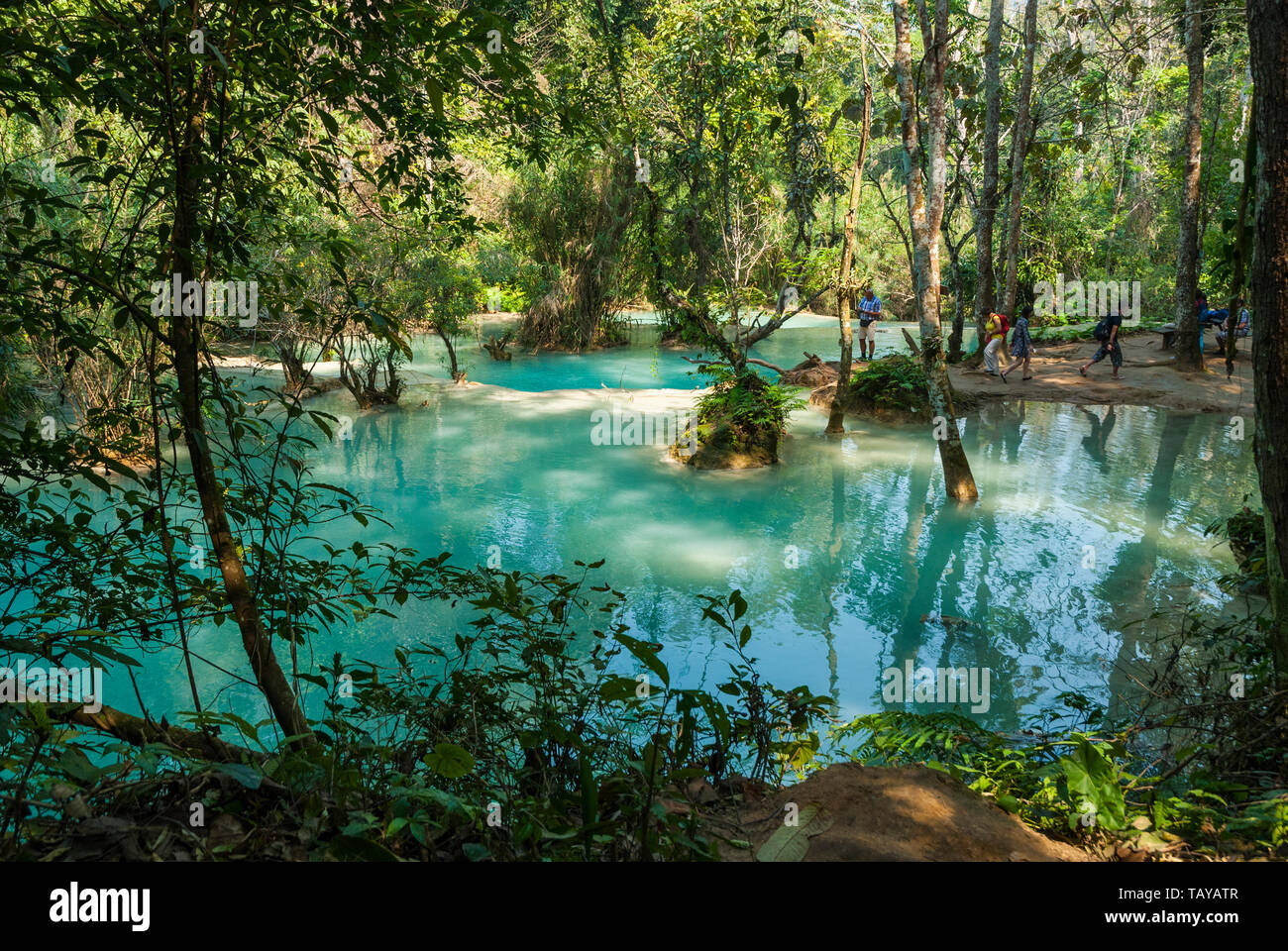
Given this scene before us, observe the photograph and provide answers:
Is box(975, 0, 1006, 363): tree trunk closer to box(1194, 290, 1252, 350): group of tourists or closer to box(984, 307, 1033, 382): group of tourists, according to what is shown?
box(984, 307, 1033, 382): group of tourists

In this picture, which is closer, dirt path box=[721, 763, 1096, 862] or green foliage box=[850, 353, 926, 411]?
dirt path box=[721, 763, 1096, 862]

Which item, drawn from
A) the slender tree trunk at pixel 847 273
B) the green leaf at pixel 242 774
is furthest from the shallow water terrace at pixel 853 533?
the green leaf at pixel 242 774

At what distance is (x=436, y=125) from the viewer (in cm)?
Result: 402

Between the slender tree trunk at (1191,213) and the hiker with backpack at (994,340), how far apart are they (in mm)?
3007

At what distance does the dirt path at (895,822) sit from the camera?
2.82 metres

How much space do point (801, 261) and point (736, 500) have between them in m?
3.87

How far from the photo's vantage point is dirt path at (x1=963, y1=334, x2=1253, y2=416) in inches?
580

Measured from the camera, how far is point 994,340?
16188 millimetres

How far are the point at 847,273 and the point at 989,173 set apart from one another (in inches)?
293

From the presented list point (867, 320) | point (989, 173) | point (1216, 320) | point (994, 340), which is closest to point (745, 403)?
point (994, 340)

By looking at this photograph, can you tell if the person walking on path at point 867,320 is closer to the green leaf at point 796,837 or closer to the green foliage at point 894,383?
the green foliage at point 894,383

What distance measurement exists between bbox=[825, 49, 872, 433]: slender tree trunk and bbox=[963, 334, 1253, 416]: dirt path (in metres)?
3.57

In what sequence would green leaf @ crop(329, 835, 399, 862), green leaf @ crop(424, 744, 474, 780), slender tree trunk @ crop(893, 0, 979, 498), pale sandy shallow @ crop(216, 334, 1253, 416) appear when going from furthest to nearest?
pale sandy shallow @ crop(216, 334, 1253, 416) → slender tree trunk @ crop(893, 0, 979, 498) → green leaf @ crop(424, 744, 474, 780) → green leaf @ crop(329, 835, 399, 862)

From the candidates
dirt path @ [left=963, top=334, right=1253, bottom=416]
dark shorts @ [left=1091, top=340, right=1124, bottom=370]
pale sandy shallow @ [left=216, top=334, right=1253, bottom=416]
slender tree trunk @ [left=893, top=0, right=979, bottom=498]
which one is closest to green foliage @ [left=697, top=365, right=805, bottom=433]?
slender tree trunk @ [left=893, top=0, right=979, bottom=498]
